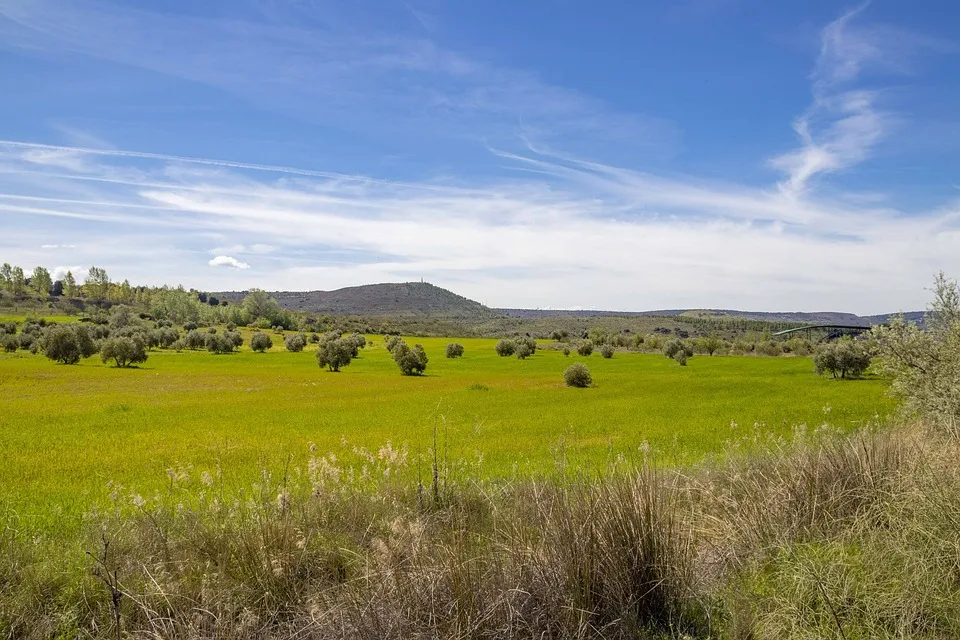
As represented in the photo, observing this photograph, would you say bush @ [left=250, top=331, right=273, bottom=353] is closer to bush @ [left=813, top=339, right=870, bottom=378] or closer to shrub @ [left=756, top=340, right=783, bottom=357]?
bush @ [left=813, top=339, right=870, bottom=378]

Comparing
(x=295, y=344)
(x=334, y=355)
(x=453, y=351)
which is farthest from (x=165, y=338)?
(x=453, y=351)

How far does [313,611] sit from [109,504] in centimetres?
951

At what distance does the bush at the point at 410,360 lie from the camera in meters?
53.2

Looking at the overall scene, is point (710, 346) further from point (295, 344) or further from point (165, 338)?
point (165, 338)

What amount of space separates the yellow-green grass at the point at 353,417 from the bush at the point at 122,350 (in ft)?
18.4

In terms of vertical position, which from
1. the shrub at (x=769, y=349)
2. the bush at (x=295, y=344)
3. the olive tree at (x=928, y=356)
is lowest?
the bush at (x=295, y=344)

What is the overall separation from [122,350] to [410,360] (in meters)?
30.7

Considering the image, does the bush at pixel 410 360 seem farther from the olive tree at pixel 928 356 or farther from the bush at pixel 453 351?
the olive tree at pixel 928 356

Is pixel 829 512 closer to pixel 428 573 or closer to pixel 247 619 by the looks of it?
pixel 428 573

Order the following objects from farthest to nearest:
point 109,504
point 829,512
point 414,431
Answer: point 414,431 → point 109,504 → point 829,512

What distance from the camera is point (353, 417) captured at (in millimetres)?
26875

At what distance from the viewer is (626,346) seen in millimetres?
93125

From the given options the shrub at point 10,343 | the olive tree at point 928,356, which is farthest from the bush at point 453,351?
the olive tree at point 928,356

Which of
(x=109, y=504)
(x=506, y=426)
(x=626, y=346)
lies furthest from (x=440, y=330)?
(x=109, y=504)
